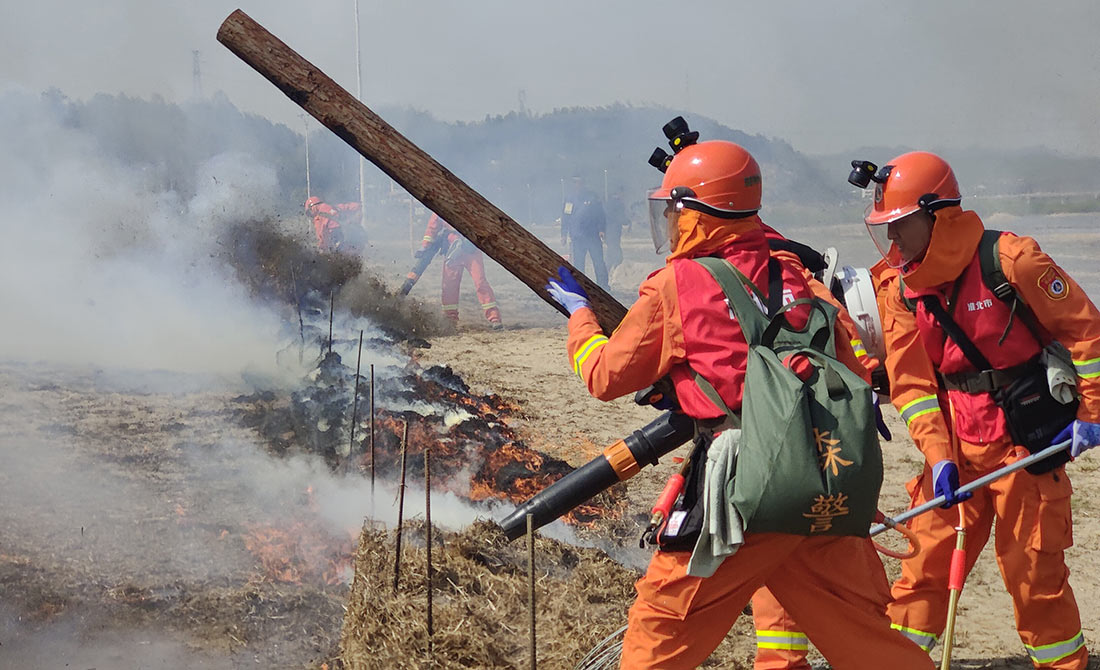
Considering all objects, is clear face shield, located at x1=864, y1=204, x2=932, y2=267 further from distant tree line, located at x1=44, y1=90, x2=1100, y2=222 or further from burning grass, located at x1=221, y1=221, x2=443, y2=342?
distant tree line, located at x1=44, y1=90, x2=1100, y2=222

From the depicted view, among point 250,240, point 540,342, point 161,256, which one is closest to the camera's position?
point 161,256

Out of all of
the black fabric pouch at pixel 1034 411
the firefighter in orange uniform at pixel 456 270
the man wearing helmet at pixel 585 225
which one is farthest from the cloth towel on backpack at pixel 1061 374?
the man wearing helmet at pixel 585 225

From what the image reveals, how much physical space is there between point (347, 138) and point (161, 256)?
6801mm

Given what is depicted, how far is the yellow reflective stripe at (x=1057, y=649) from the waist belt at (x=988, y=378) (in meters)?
0.91

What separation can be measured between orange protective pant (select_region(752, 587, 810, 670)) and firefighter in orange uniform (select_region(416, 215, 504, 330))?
8967 mm

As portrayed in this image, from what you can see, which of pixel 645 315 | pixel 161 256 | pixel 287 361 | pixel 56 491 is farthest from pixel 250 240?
pixel 645 315

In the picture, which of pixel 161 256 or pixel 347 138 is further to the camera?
pixel 161 256

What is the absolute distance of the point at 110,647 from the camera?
15.8ft

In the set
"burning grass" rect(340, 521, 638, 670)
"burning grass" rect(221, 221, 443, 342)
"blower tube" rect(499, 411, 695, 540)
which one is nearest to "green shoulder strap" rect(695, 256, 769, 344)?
"blower tube" rect(499, 411, 695, 540)

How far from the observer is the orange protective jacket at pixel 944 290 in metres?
3.38

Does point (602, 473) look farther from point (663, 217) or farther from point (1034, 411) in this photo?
point (1034, 411)

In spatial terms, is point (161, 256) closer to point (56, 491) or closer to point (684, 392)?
point (56, 491)

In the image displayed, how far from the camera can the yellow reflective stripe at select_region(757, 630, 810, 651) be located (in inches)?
140

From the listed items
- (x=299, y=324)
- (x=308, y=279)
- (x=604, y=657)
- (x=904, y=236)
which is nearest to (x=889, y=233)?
(x=904, y=236)
